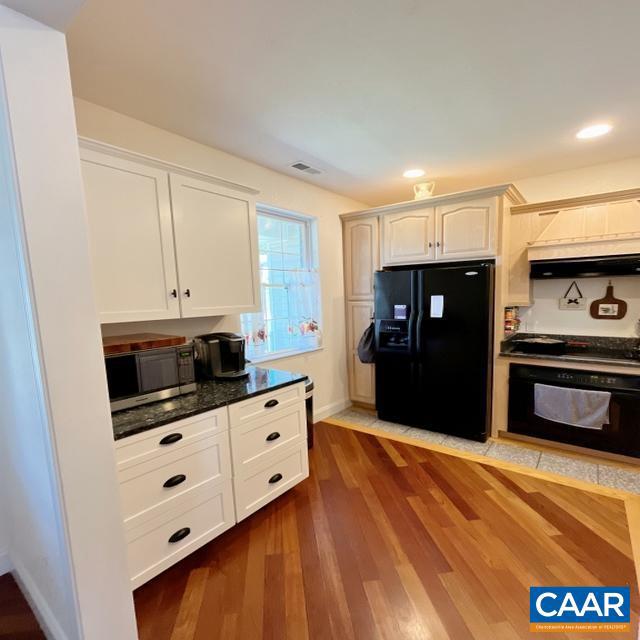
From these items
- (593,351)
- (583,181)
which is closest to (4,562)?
(593,351)

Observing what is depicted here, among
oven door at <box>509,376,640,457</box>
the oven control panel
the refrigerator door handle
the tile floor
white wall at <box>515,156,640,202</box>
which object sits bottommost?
the tile floor

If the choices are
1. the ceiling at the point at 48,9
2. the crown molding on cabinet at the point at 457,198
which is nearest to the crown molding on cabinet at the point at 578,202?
the crown molding on cabinet at the point at 457,198

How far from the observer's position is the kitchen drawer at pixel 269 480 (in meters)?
1.82

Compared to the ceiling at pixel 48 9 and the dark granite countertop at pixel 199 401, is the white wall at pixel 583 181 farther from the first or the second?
the ceiling at pixel 48 9

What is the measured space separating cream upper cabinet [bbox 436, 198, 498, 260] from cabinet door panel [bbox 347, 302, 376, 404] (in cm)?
98

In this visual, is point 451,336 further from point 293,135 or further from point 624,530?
point 293,135

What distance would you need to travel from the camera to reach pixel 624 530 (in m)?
1.81

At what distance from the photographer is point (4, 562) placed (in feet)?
5.55

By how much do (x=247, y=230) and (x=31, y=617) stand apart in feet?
7.30

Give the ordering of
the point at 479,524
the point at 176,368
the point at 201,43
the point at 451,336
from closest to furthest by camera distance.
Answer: the point at 201,43 < the point at 176,368 < the point at 479,524 < the point at 451,336

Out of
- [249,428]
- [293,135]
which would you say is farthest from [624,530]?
[293,135]

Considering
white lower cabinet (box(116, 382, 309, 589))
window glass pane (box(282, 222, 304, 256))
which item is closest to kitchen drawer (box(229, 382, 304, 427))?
white lower cabinet (box(116, 382, 309, 589))

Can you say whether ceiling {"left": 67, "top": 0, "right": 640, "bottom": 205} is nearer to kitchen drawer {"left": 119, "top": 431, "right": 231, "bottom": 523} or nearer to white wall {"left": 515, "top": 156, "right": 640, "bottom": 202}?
white wall {"left": 515, "top": 156, "right": 640, "bottom": 202}

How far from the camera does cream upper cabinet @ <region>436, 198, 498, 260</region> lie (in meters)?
2.77
